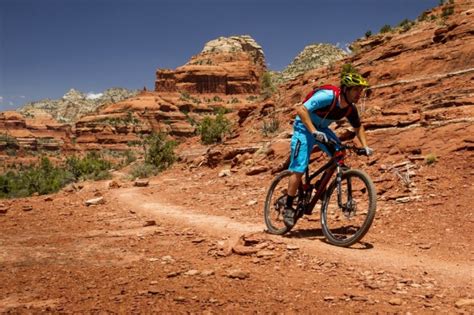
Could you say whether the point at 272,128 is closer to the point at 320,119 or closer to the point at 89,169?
the point at 320,119

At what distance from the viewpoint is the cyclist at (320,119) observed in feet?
18.5

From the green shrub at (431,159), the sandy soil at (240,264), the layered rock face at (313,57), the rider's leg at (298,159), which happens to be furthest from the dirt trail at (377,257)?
the layered rock face at (313,57)

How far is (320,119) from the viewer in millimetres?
5992

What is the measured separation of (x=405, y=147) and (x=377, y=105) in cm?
495

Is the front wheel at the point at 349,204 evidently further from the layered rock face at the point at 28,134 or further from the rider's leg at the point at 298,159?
the layered rock face at the point at 28,134

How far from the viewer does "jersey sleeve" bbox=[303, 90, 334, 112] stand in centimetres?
578

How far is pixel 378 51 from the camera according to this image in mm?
22266

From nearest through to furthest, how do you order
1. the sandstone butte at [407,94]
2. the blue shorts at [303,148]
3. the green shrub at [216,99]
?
1. the blue shorts at [303,148]
2. the sandstone butte at [407,94]
3. the green shrub at [216,99]

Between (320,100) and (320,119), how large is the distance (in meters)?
0.34

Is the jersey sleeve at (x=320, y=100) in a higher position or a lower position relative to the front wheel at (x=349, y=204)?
higher

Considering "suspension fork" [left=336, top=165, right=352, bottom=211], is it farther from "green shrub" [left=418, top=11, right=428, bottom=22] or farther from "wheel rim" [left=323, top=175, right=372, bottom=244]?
"green shrub" [left=418, top=11, right=428, bottom=22]

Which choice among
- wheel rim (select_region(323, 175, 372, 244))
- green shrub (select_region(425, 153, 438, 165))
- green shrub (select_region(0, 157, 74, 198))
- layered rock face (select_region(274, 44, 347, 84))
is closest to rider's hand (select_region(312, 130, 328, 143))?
wheel rim (select_region(323, 175, 372, 244))

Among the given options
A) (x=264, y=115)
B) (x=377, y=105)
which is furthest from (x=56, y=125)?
(x=377, y=105)

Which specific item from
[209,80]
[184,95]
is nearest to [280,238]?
[184,95]
